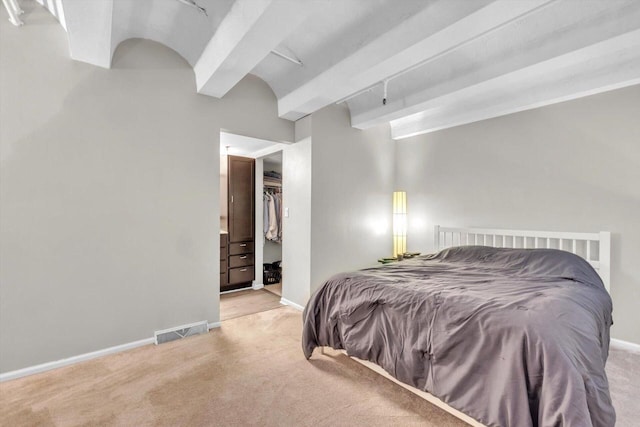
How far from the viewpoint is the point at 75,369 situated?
2252 millimetres

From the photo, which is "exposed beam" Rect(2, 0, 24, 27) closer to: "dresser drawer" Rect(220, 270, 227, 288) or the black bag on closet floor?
"dresser drawer" Rect(220, 270, 227, 288)

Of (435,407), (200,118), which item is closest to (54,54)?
(200,118)

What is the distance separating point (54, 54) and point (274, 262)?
3.75 metres

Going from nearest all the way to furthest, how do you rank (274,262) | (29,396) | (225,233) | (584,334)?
(584,334) → (29,396) → (225,233) → (274,262)

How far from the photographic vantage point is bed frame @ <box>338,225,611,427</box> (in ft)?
7.28

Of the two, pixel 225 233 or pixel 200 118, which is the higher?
pixel 200 118

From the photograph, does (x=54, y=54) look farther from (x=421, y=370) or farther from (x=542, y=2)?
(x=421, y=370)

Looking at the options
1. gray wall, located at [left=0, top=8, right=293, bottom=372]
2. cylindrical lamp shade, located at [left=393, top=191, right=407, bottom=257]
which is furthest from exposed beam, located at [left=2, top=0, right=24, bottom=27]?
cylindrical lamp shade, located at [left=393, top=191, right=407, bottom=257]

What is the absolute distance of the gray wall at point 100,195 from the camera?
215 cm

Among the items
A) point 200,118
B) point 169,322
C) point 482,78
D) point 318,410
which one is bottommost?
point 318,410

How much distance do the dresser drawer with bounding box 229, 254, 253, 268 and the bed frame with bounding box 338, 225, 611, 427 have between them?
2.37 meters

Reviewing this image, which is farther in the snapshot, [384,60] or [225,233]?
[225,233]

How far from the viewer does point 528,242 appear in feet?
10.3

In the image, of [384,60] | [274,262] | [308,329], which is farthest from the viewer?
[274,262]
